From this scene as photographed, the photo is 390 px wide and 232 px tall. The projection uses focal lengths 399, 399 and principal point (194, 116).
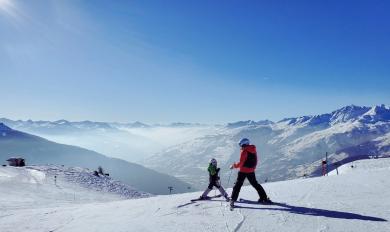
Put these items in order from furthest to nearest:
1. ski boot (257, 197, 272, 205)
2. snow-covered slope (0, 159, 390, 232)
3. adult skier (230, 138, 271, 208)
Result: ski boot (257, 197, 272, 205)
adult skier (230, 138, 271, 208)
snow-covered slope (0, 159, 390, 232)

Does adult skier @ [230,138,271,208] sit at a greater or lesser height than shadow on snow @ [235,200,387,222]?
greater

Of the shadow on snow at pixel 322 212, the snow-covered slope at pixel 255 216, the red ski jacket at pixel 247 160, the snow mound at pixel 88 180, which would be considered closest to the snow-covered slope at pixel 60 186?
the snow mound at pixel 88 180

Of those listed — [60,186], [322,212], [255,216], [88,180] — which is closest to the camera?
[255,216]

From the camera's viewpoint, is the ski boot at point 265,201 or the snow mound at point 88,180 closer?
the ski boot at point 265,201

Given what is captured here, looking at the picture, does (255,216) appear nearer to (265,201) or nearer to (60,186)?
(265,201)

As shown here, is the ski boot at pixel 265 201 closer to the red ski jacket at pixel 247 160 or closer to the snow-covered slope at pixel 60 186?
the red ski jacket at pixel 247 160

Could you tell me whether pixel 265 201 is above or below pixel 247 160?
below

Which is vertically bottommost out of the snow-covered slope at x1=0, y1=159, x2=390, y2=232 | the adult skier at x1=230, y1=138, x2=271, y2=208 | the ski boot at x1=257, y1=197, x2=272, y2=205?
the snow-covered slope at x1=0, y1=159, x2=390, y2=232

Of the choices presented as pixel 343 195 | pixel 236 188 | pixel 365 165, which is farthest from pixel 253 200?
pixel 365 165

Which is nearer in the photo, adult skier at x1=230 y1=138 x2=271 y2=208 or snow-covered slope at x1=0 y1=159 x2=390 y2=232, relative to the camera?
snow-covered slope at x1=0 y1=159 x2=390 y2=232

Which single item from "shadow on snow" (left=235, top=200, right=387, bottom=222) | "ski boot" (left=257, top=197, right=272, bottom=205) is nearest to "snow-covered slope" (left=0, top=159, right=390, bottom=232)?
"shadow on snow" (left=235, top=200, right=387, bottom=222)

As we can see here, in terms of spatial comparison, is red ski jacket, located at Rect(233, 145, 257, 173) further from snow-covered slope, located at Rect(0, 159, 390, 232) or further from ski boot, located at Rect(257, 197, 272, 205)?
ski boot, located at Rect(257, 197, 272, 205)

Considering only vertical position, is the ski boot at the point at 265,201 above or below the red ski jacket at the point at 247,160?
below

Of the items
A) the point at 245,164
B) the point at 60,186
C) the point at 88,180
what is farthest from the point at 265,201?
the point at 88,180
